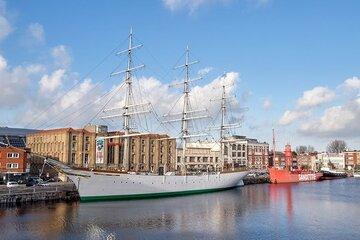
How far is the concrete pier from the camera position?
63.9 meters

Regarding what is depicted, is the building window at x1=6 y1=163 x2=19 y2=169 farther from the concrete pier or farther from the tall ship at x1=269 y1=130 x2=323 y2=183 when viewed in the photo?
the tall ship at x1=269 y1=130 x2=323 y2=183

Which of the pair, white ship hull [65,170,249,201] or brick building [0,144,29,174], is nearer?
white ship hull [65,170,249,201]

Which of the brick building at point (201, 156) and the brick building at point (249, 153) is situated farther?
the brick building at point (249, 153)

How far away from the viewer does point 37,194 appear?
67.9 meters

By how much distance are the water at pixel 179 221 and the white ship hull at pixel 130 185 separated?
4812 mm

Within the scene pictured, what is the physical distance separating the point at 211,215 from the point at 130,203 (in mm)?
17683

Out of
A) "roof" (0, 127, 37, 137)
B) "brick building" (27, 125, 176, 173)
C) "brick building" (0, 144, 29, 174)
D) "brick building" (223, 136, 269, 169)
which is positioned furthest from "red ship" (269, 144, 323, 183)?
"brick building" (0, 144, 29, 174)

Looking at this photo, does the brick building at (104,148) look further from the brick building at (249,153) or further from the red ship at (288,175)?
the brick building at (249,153)

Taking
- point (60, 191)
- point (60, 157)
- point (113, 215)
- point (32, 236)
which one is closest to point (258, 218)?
point (113, 215)

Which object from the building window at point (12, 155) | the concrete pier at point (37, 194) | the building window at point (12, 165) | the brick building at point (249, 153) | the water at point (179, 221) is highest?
the brick building at point (249, 153)

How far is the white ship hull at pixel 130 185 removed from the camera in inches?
2879

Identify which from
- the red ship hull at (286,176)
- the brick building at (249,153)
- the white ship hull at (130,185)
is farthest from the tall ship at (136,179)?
the brick building at (249,153)

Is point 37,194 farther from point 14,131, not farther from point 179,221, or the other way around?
point 14,131

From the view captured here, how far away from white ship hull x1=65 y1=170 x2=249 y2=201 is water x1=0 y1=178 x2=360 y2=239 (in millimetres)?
4812
